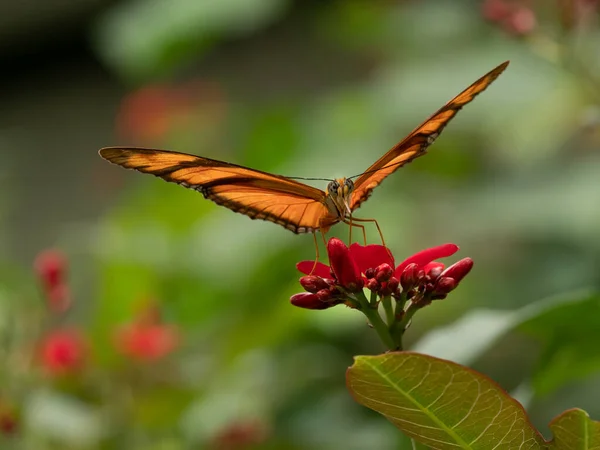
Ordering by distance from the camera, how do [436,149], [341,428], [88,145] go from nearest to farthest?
[341,428], [436,149], [88,145]

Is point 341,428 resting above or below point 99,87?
below

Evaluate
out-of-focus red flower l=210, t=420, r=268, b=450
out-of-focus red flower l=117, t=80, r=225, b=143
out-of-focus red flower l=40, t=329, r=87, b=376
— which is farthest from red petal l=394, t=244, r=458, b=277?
out-of-focus red flower l=117, t=80, r=225, b=143

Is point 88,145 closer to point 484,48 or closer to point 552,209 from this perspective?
point 484,48

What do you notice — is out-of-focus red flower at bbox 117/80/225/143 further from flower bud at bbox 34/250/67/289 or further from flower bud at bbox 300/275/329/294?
flower bud at bbox 300/275/329/294

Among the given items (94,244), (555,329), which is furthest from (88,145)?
(555,329)

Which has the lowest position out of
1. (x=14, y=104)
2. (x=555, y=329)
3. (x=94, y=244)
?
(x=555, y=329)

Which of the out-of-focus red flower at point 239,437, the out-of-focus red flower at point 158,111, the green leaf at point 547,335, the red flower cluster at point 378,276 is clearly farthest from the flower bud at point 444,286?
the out-of-focus red flower at point 158,111

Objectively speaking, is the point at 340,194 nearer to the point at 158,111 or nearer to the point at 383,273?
the point at 383,273
